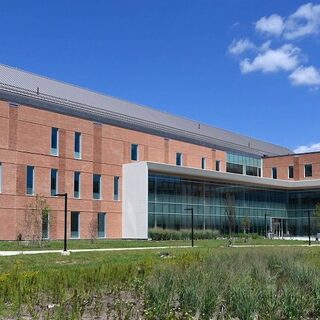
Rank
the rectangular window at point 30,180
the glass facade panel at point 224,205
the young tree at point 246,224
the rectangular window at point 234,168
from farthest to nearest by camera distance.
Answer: the rectangular window at point 234,168
the young tree at point 246,224
the glass facade panel at point 224,205
the rectangular window at point 30,180

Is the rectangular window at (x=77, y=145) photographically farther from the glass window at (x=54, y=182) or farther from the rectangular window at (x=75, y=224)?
the rectangular window at (x=75, y=224)

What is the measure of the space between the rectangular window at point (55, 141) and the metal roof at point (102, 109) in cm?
183

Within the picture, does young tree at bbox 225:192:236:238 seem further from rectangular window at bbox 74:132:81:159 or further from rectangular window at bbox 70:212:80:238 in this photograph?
rectangular window at bbox 74:132:81:159

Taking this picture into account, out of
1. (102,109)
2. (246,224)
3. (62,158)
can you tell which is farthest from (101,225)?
(246,224)

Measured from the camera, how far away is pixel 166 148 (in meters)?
61.4

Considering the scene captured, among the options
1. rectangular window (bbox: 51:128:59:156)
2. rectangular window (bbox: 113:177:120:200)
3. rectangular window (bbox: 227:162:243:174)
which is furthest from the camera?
rectangular window (bbox: 227:162:243:174)

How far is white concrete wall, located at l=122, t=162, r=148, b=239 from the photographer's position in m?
53.5

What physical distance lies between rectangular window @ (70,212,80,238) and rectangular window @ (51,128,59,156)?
18.7ft

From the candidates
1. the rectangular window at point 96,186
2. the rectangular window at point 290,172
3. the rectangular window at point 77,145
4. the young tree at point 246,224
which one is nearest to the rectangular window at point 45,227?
the rectangular window at point 96,186

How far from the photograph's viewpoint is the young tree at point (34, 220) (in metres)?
44.2

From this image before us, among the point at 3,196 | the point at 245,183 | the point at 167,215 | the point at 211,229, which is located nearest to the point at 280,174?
the point at 245,183

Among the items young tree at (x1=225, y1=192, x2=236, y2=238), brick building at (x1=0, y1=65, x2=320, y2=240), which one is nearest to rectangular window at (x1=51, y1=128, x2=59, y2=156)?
brick building at (x1=0, y1=65, x2=320, y2=240)

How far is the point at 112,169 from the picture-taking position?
179 feet

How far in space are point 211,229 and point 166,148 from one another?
32.9 feet
